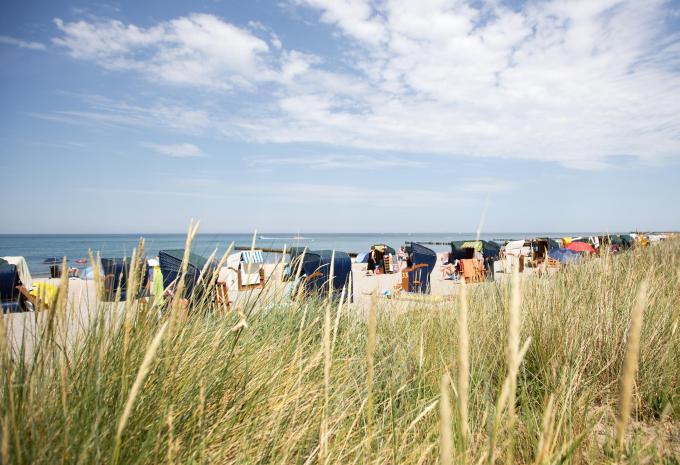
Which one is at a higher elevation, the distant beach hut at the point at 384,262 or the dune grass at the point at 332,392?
the dune grass at the point at 332,392

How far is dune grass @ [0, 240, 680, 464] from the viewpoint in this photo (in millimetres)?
835

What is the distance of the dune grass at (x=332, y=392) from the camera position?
835 millimetres

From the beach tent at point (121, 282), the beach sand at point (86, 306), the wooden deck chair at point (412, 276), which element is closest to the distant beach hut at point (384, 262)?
the wooden deck chair at point (412, 276)

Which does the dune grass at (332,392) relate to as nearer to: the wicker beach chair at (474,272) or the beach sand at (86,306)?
the beach sand at (86,306)

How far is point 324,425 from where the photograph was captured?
36.7 inches

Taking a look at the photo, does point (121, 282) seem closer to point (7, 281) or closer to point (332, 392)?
point (332, 392)

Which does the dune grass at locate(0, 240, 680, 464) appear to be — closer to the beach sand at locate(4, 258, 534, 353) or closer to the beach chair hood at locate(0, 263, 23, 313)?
the beach sand at locate(4, 258, 534, 353)

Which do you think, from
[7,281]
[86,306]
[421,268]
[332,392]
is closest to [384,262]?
[421,268]

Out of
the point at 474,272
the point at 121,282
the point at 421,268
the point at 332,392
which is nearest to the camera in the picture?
the point at 332,392

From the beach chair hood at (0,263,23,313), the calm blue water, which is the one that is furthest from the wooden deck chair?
the beach chair hood at (0,263,23,313)

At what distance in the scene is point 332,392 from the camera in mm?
1880

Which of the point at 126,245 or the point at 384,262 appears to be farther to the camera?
the point at 126,245

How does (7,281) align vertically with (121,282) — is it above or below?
below

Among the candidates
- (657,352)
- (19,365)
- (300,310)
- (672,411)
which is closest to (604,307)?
(657,352)
